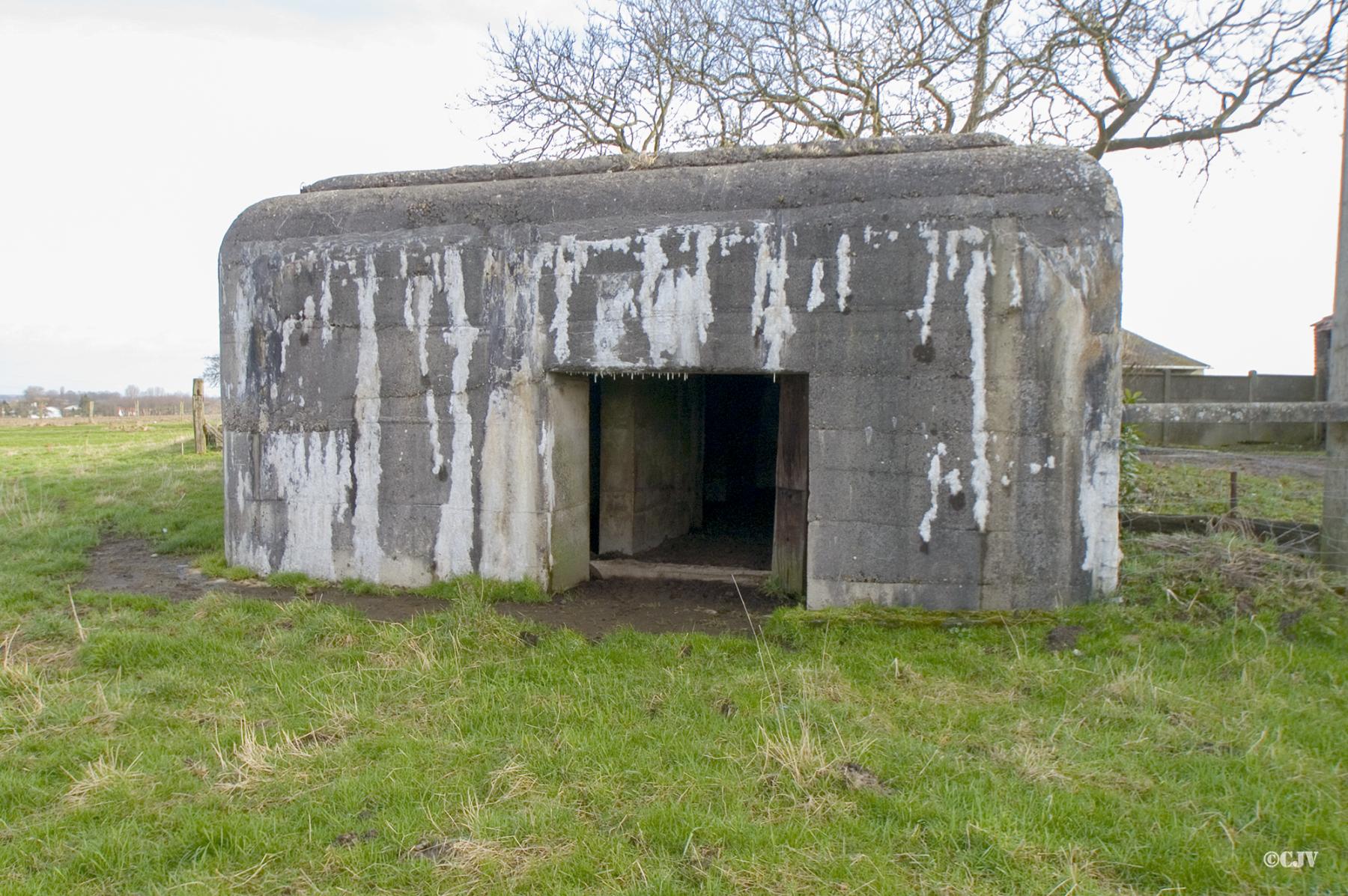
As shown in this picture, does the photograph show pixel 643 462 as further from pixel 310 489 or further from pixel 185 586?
pixel 185 586

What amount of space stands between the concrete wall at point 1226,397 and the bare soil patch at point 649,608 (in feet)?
41.7

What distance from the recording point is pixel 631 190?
587 centimetres

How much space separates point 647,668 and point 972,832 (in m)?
2.05

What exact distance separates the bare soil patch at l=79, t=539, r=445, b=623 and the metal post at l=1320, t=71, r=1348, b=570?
5410 mm

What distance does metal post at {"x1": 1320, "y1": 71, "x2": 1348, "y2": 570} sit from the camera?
5309mm

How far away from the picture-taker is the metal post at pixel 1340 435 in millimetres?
5309

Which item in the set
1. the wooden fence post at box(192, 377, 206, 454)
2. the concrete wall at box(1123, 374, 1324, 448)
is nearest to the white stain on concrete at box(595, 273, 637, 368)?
the wooden fence post at box(192, 377, 206, 454)

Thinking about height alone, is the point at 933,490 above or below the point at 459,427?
below

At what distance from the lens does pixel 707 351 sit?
564 centimetres

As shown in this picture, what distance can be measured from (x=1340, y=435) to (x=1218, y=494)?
4625 millimetres

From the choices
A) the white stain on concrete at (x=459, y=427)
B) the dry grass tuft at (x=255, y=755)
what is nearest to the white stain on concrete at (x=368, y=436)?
the white stain on concrete at (x=459, y=427)

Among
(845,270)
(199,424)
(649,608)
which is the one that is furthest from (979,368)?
(199,424)

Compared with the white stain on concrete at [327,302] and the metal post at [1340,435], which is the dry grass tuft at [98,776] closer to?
the white stain on concrete at [327,302]

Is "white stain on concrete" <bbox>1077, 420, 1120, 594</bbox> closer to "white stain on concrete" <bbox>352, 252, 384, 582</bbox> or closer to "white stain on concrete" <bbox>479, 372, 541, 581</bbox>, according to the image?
"white stain on concrete" <bbox>479, 372, 541, 581</bbox>
